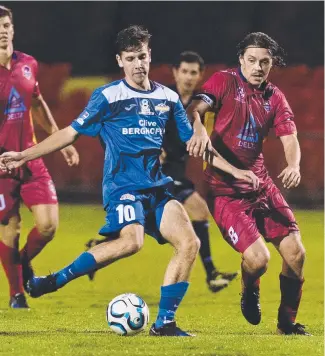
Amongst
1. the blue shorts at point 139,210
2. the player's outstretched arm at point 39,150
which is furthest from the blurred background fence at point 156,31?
the blue shorts at point 139,210

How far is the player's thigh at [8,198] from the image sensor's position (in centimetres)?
973

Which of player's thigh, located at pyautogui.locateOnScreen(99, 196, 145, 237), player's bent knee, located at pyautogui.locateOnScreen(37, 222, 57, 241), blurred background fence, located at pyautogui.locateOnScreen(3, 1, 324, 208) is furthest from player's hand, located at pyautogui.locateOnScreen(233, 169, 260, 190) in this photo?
blurred background fence, located at pyautogui.locateOnScreen(3, 1, 324, 208)

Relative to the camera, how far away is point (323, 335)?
27.4ft

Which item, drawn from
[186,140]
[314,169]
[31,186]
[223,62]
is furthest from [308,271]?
[223,62]

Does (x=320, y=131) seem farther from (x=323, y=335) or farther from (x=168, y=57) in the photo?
(x=323, y=335)

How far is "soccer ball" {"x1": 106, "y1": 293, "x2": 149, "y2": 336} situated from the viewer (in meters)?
7.72

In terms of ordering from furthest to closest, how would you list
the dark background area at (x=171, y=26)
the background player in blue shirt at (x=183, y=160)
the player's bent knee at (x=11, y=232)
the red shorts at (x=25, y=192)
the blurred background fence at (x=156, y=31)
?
1. the dark background area at (x=171, y=26)
2. the blurred background fence at (x=156, y=31)
3. the background player in blue shirt at (x=183, y=160)
4. the player's bent knee at (x=11, y=232)
5. the red shorts at (x=25, y=192)

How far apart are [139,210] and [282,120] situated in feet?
4.51

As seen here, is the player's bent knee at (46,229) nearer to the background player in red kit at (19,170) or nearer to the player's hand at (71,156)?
the background player in red kit at (19,170)

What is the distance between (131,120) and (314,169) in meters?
12.1

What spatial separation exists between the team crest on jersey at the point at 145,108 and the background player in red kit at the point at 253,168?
0.40 meters

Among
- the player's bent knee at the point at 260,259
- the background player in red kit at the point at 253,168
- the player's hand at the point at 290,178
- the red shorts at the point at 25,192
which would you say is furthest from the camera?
the red shorts at the point at 25,192

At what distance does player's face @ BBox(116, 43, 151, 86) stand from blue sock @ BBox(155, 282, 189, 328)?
145 cm

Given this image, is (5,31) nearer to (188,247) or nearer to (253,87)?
(253,87)
